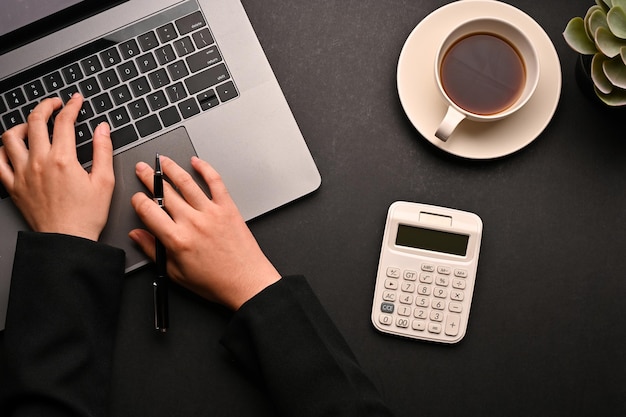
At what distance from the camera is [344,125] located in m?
0.81

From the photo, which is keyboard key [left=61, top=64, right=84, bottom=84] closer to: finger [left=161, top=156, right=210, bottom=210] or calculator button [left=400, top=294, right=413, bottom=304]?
finger [left=161, top=156, right=210, bottom=210]

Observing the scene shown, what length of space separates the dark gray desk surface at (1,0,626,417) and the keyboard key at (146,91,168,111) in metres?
0.15

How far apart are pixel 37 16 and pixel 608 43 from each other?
25.1 inches

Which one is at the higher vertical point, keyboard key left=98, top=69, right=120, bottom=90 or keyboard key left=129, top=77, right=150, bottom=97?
keyboard key left=98, top=69, right=120, bottom=90

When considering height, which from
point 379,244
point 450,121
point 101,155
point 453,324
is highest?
point 101,155

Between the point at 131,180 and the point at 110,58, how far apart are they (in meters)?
0.15

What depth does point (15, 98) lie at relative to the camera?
30.2 inches

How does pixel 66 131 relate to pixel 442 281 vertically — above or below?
above

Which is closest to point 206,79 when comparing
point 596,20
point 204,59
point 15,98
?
point 204,59

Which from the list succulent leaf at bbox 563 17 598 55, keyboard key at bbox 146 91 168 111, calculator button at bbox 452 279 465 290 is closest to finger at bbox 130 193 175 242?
keyboard key at bbox 146 91 168 111

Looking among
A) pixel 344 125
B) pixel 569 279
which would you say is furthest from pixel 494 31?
pixel 569 279

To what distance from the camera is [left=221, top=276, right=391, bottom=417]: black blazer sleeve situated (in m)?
0.71

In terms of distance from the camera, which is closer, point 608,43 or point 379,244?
point 608,43

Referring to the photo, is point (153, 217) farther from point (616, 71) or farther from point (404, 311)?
point (616, 71)
